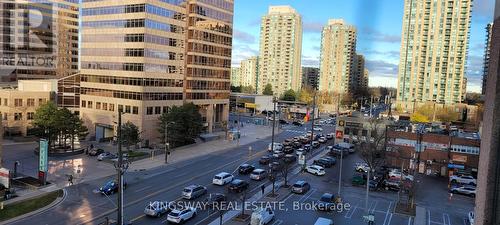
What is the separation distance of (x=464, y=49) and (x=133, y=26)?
299ft

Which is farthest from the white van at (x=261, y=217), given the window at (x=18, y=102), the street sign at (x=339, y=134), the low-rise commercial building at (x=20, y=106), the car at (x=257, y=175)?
the window at (x=18, y=102)

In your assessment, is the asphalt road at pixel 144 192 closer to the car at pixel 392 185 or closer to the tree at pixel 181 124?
the tree at pixel 181 124

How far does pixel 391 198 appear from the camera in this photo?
36.8 meters

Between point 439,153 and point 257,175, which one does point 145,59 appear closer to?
point 257,175

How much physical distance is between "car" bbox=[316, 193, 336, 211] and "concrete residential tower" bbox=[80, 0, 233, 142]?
35950 millimetres

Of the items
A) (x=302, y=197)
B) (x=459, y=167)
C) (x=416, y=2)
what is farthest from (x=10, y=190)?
(x=416, y=2)

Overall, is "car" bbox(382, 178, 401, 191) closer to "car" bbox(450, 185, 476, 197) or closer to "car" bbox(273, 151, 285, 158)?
"car" bbox(450, 185, 476, 197)

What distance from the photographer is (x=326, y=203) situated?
31703 millimetres

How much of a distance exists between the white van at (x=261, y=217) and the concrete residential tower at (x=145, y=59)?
37.1 metres

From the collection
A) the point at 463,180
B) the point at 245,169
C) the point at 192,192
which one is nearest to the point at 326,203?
the point at 192,192

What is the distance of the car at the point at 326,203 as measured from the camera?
103 feet

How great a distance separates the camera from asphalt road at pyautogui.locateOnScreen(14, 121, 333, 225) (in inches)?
1088

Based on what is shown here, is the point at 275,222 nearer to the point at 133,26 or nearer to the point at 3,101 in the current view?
the point at 133,26

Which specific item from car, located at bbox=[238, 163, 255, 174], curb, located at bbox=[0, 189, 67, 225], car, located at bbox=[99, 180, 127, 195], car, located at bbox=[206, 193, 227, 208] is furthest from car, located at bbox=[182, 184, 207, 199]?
curb, located at bbox=[0, 189, 67, 225]
